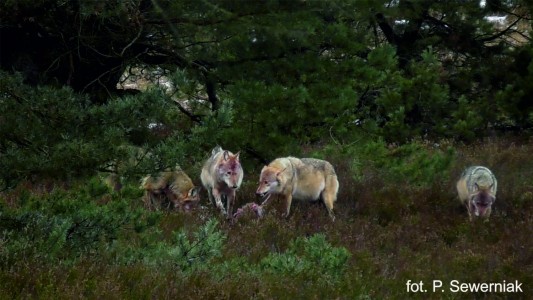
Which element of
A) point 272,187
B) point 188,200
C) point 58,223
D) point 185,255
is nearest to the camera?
point 58,223

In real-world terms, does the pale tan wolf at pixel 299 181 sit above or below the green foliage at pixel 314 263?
below

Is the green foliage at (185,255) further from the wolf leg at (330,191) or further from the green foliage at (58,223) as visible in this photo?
the wolf leg at (330,191)

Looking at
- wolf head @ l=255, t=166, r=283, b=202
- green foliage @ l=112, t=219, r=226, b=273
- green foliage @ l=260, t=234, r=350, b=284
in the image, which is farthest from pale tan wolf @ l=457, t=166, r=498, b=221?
green foliage @ l=112, t=219, r=226, b=273

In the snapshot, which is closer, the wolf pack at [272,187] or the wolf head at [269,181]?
the wolf head at [269,181]

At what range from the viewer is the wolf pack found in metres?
9.86

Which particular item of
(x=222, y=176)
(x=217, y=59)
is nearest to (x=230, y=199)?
(x=222, y=176)

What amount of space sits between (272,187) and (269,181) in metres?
0.16

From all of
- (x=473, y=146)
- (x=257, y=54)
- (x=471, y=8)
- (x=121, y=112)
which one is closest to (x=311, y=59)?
(x=257, y=54)

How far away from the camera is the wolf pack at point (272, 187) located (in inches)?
388

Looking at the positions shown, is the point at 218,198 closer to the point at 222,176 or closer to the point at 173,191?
the point at 222,176

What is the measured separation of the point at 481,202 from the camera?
10500mm

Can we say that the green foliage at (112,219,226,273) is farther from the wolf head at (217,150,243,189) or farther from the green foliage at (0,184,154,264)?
the wolf head at (217,150,243,189)

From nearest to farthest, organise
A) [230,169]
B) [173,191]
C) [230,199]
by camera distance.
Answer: [230,169], [230,199], [173,191]

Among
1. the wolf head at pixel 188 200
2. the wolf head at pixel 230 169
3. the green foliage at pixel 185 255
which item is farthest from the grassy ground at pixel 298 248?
the wolf head at pixel 230 169
